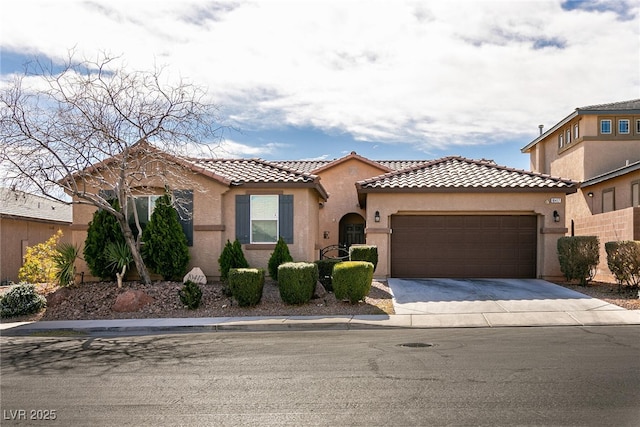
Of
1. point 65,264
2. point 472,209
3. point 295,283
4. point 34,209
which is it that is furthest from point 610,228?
point 34,209

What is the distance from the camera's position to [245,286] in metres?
14.2

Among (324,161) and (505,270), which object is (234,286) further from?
(324,161)

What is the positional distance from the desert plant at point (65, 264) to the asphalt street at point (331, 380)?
582 centimetres

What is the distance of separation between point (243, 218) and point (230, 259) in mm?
1702

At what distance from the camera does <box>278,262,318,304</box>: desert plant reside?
1420 centimetres

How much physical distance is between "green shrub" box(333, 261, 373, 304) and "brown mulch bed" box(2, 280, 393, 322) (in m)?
0.29

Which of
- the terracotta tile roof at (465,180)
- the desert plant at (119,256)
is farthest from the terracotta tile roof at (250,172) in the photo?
the desert plant at (119,256)

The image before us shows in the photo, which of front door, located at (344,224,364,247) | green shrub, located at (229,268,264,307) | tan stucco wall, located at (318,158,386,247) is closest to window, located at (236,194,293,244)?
green shrub, located at (229,268,264,307)

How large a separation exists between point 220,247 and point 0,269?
37.9 ft

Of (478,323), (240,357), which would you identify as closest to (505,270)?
(478,323)

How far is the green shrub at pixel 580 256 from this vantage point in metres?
16.6

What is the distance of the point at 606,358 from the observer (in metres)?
8.48

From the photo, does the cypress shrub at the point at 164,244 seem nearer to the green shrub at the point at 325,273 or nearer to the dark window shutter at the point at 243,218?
the dark window shutter at the point at 243,218

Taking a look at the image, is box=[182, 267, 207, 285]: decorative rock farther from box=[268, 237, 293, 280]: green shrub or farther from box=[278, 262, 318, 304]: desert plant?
box=[278, 262, 318, 304]: desert plant
